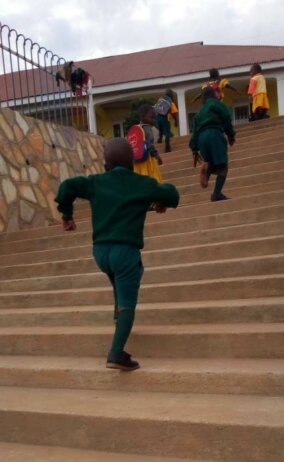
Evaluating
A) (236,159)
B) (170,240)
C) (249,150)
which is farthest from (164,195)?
(249,150)

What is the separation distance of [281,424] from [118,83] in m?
16.3

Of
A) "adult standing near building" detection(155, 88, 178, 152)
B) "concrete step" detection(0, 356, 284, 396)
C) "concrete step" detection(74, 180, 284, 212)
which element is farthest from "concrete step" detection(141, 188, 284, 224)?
"adult standing near building" detection(155, 88, 178, 152)

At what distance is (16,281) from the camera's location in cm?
544

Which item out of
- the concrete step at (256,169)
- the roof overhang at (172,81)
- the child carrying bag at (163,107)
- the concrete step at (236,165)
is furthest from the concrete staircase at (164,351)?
the roof overhang at (172,81)

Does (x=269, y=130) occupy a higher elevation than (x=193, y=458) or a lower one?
higher

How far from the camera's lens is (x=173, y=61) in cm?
1953

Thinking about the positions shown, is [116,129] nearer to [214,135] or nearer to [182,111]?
[182,111]

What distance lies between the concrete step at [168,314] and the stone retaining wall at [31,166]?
3164mm

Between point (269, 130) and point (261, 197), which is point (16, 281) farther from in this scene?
point (269, 130)

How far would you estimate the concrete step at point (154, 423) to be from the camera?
102 inches

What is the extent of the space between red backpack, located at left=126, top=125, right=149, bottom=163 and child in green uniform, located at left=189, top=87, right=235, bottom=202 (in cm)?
60

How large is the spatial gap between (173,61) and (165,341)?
17253 mm

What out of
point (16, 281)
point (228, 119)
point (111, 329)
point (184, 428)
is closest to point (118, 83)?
point (228, 119)

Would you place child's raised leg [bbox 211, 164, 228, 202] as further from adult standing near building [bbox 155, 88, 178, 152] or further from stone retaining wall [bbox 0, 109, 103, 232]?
adult standing near building [bbox 155, 88, 178, 152]
